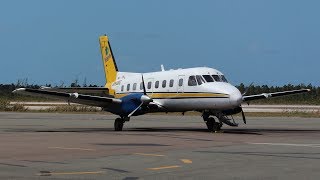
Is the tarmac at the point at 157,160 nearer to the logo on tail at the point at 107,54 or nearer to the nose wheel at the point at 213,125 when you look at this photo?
the nose wheel at the point at 213,125

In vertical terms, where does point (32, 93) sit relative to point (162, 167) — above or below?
above

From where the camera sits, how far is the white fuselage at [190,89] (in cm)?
2697

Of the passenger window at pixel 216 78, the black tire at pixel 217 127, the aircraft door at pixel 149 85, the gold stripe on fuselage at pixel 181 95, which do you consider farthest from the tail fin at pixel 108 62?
the black tire at pixel 217 127

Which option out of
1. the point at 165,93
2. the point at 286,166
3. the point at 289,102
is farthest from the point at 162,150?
the point at 289,102

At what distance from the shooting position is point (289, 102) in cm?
9169

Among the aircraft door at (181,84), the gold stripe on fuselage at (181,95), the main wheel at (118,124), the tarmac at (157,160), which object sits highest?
the aircraft door at (181,84)

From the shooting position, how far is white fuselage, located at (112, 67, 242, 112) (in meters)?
27.0

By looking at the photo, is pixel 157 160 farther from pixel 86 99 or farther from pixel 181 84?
pixel 86 99

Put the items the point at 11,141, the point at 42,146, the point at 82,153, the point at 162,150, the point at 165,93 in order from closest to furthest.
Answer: the point at 82,153
the point at 162,150
the point at 42,146
the point at 11,141
the point at 165,93

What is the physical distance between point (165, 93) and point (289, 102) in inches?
2551

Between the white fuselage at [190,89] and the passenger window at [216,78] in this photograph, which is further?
the passenger window at [216,78]

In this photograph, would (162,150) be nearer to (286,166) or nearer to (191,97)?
(286,166)

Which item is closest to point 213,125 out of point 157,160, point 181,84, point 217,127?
point 217,127

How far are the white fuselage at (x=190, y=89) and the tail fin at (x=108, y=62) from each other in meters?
3.59
